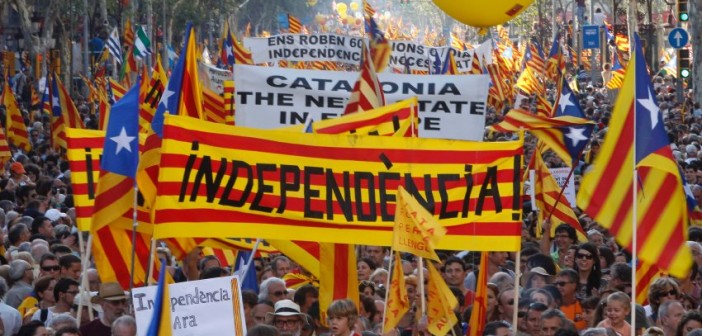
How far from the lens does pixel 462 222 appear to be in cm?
905

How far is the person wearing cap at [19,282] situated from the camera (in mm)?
11094

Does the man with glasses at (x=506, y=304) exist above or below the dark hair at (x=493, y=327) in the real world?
below

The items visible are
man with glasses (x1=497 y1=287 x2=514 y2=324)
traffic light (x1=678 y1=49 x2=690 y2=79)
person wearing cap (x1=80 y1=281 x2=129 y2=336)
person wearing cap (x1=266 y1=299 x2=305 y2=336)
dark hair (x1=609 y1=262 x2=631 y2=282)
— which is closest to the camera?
person wearing cap (x1=266 y1=299 x2=305 y2=336)

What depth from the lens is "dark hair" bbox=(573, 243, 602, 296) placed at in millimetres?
11164

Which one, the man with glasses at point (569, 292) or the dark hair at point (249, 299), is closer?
the dark hair at point (249, 299)

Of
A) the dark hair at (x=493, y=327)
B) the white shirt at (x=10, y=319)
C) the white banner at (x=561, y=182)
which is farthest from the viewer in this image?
the white banner at (x=561, y=182)

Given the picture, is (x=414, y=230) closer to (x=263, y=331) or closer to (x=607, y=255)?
(x=263, y=331)

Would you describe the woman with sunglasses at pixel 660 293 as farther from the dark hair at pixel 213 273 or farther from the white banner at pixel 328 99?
the white banner at pixel 328 99

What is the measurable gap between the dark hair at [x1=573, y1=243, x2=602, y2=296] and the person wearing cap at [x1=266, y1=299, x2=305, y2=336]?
2.76 m

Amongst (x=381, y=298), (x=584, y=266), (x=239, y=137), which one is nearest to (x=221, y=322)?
(x=239, y=137)

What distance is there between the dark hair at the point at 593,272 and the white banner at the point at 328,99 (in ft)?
5.92

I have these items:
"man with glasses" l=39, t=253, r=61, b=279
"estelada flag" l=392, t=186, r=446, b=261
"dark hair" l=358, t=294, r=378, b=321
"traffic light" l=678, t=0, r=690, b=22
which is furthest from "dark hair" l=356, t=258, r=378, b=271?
"traffic light" l=678, t=0, r=690, b=22

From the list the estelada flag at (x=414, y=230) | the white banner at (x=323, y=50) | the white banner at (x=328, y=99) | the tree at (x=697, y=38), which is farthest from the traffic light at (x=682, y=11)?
the estelada flag at (x=414, y=230)

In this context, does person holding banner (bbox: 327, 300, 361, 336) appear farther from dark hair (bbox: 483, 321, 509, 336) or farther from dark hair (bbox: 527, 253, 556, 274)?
dark hair (bbox: 527, 253, 556, 274)
